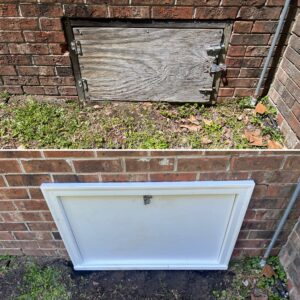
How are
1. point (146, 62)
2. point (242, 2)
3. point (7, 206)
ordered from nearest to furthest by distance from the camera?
point (242, 2) < point (146, 62) < point (7, 206)

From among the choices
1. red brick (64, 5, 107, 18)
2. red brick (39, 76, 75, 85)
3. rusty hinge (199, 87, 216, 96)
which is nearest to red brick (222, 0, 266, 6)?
rusty hinge (199, 87, 216, 96)

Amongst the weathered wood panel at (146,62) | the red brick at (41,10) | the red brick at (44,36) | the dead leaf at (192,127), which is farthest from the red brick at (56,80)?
the dead leaf at (192,127)

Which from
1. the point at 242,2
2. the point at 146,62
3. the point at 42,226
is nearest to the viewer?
the point at 242,2

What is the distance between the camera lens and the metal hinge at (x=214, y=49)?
1.68m

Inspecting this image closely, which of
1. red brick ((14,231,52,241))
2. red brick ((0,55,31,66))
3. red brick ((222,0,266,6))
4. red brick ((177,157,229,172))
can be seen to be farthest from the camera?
red brick ((14,231,52,241))

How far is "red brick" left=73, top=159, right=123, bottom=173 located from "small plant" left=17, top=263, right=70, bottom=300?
3.52 ft

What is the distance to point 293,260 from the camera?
2.09m

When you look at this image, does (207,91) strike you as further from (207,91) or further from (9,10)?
(9,10)

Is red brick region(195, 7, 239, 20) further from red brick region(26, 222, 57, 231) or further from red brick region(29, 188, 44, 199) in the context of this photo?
red brick region(26, 222, 57, 231)

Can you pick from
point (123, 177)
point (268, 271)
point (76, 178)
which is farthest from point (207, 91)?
point (268, 271)

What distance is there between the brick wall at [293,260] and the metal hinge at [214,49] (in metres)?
1.25

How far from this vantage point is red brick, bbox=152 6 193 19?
155cm

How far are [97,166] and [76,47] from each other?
69 cm

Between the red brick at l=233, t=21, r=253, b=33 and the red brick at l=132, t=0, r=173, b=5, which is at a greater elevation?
the red brick at l=132, t=0, r=173, b=5
